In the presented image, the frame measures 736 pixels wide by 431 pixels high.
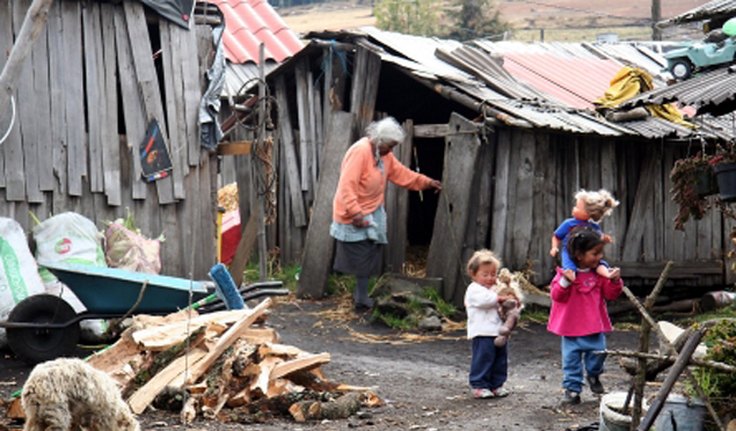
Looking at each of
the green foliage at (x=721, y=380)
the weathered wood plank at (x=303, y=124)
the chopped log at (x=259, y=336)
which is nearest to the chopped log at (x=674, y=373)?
the green foliage at (x=721, y=380)

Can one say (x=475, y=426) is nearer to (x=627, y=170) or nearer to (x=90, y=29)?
(x=90, y=29)

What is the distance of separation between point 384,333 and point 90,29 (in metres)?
4.41

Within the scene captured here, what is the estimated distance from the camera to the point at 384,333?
14.0m

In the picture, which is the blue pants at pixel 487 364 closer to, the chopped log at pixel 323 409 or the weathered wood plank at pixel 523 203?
the chopped log at pixel 323 409

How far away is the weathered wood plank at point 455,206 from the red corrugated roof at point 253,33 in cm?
732

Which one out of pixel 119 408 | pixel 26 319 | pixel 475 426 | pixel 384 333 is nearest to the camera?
pixel 119 408

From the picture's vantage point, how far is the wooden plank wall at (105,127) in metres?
12.5

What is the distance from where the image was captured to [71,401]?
736 centimetres

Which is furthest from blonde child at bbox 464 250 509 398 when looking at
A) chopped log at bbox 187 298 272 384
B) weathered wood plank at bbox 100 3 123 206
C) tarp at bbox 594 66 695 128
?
tarp at bbox 594 66 695 128

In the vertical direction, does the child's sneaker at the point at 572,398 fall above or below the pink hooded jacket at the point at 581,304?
below

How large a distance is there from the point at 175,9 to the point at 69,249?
9.30 feet

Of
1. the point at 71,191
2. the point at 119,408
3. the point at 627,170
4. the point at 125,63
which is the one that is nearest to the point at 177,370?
the point at 119,408

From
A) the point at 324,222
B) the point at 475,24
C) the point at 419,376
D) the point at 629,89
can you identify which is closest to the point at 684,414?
the point at 419,376

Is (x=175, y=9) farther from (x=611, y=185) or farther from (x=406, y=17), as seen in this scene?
(x=406, y=17)
